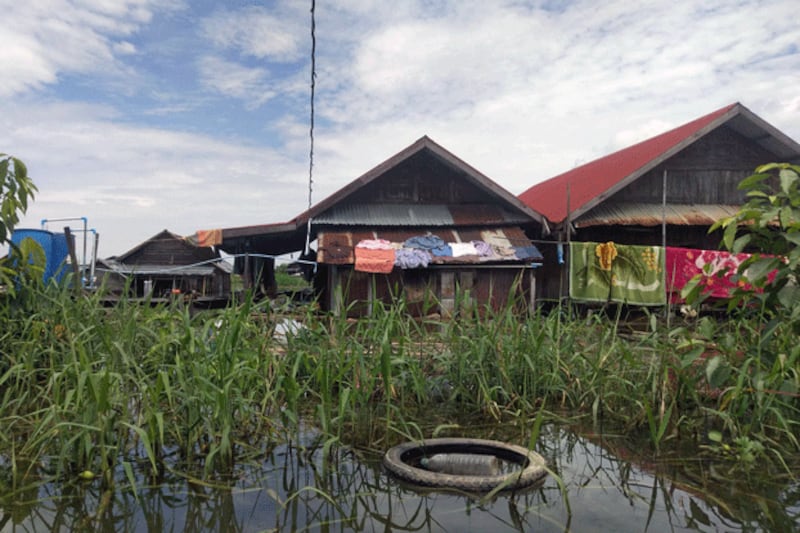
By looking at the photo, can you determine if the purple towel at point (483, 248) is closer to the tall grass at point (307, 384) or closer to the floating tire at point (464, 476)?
the tall grass at point (307, 384)

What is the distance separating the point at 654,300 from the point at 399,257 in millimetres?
4930

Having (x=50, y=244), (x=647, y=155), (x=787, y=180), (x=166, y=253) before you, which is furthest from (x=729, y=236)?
(x=166, y=253)

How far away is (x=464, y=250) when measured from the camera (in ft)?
34.1

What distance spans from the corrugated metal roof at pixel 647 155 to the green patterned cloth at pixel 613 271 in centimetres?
80

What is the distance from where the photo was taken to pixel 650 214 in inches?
455

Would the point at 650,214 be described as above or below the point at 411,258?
above

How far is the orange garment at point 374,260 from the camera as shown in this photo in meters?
9.80

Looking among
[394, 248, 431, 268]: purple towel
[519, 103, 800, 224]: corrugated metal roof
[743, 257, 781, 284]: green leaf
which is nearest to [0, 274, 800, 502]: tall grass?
[743, 257, 781, 284]: green leaf

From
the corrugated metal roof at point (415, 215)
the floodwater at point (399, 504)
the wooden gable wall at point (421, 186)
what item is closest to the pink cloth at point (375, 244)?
the corrugated metal roof at point (415, 215)

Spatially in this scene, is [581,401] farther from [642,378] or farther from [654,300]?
[654,300]

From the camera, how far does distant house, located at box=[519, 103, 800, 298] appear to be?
11188mm

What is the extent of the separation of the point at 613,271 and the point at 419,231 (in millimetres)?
3655

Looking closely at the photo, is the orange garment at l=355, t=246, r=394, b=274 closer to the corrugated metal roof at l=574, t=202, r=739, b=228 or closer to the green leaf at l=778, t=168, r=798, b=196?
the corrugated metal roof at l=574, t=202, r=739, b=228

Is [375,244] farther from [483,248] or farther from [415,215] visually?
[483,248]
